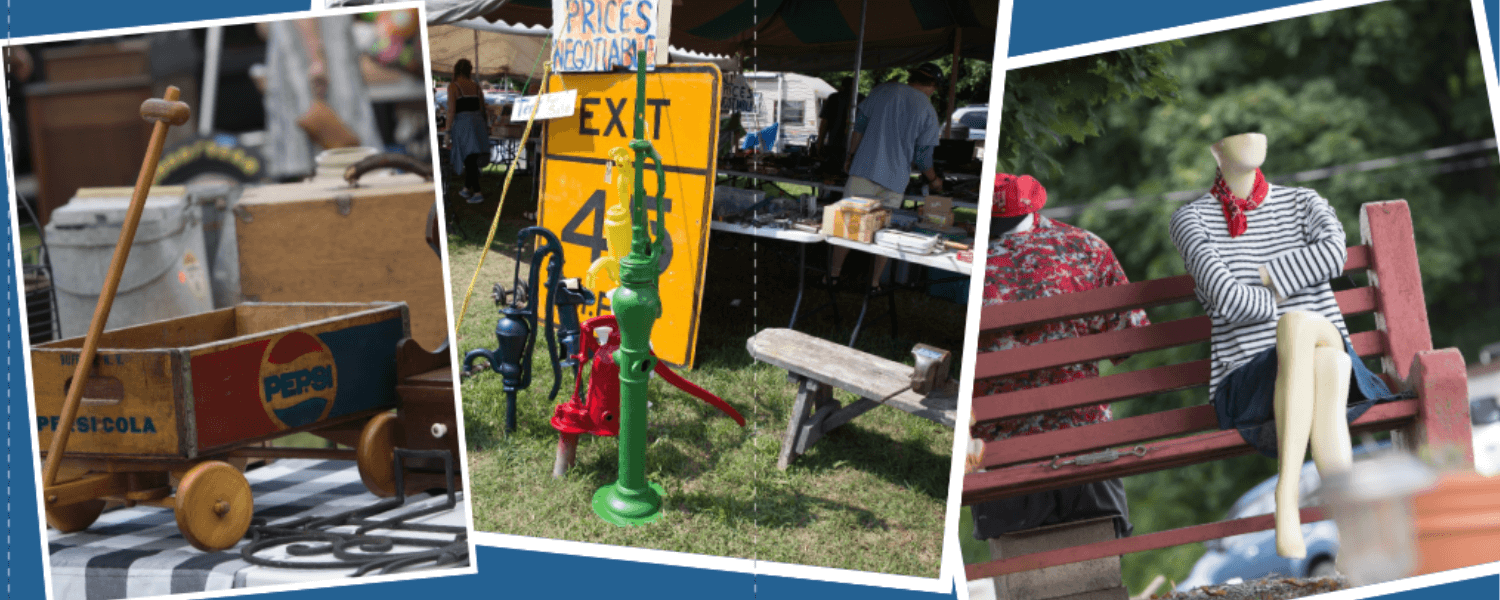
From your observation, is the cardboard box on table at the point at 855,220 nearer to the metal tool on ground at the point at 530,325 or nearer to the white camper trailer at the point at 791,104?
the metal tool on ground at the point at 530,325

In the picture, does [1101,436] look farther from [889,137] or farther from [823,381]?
A: [889,137]

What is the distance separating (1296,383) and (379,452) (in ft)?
7.11

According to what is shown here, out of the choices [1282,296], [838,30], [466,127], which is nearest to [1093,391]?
[1282,296]

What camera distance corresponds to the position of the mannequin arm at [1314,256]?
1.94m

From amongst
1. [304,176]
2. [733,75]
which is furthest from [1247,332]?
[733,75]

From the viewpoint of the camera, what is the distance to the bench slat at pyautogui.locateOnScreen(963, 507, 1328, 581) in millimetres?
2143

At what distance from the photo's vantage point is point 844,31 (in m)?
7.29

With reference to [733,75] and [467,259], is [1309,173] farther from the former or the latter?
[733,75]

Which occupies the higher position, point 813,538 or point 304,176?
point 304,176

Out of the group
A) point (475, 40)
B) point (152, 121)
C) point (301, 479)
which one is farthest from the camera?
point (475, 40)

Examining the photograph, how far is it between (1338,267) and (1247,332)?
0.23 meters

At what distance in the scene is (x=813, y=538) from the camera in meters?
2.83

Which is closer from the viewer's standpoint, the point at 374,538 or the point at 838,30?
the point at 374,538

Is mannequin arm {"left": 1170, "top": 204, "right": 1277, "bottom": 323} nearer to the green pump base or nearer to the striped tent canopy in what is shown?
the green pump base
